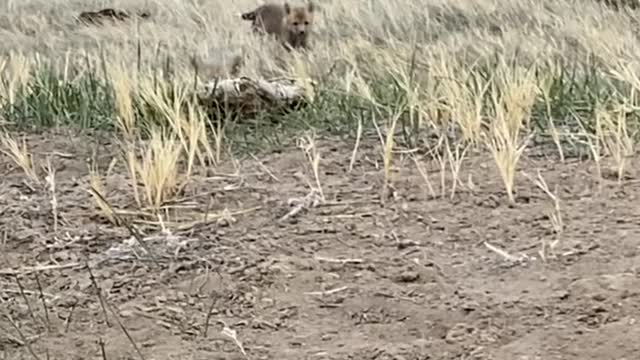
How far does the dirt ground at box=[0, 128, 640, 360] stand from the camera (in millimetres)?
2363

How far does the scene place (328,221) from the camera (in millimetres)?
3025

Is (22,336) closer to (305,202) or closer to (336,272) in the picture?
(336,272)

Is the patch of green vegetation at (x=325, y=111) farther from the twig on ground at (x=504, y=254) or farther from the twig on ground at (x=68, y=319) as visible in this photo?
the twig on ground at (x=68, y=319)

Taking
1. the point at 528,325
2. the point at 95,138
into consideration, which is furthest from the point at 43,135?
the point at 528,325

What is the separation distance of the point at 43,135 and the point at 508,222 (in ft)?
6.11

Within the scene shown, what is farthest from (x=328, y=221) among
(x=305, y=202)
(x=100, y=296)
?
(x=100, y=296)

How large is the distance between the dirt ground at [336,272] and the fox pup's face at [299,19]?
21.6 ft

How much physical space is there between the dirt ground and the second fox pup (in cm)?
648

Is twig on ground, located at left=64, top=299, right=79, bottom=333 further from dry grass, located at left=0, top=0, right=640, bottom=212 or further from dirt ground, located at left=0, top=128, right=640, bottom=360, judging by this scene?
dry grass, located at left=0, top=0, right=640, bottom=212

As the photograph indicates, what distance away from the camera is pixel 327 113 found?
4.31m

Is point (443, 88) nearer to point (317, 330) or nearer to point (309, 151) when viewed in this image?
point (309, 151)

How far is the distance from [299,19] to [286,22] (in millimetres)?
115

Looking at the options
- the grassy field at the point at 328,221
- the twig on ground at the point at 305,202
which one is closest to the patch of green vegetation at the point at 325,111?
the grassy field at the point at 328,221

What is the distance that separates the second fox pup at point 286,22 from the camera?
391 inches
